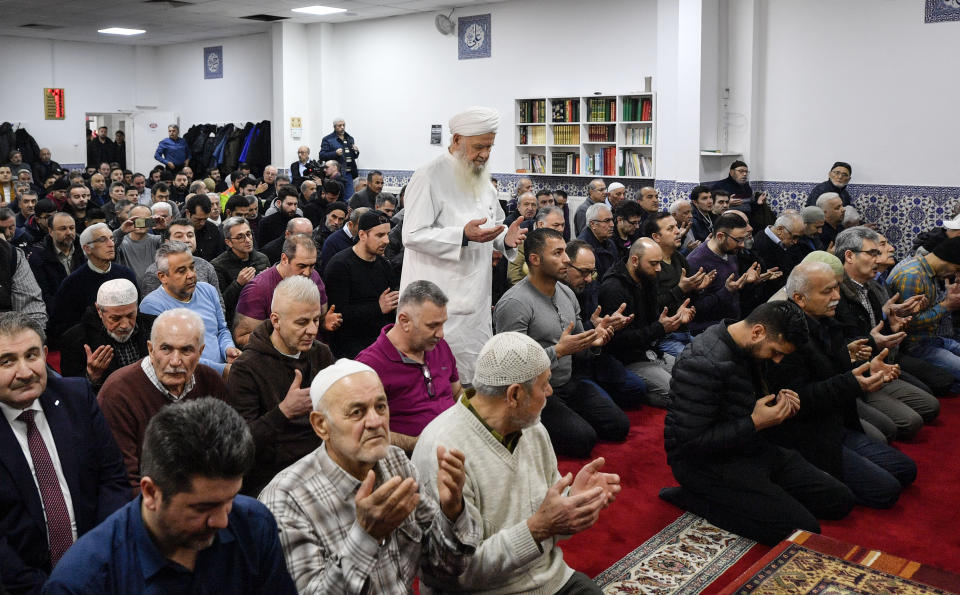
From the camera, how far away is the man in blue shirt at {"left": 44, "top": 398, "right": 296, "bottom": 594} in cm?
170

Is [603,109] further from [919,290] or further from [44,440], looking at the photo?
[44,440]

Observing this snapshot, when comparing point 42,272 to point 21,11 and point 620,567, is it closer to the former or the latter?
point 620,567

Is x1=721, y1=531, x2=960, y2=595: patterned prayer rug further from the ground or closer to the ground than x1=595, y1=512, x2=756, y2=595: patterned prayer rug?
further from the ground

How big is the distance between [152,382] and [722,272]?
442 centimetres

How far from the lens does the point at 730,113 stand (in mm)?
10211

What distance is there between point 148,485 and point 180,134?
17.0 metres

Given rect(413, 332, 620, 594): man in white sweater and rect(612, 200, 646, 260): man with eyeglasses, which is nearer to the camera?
A: rect(413, 332, 620, 594): man in white sweater

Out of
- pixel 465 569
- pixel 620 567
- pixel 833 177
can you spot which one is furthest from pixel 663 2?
pixel 465 569

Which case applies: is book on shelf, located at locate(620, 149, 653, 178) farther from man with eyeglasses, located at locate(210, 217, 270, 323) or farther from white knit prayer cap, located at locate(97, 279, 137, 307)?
white knit prayer cap, located at locate(97, 279, 137, 307)

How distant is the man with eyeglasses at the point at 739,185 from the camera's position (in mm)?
9820

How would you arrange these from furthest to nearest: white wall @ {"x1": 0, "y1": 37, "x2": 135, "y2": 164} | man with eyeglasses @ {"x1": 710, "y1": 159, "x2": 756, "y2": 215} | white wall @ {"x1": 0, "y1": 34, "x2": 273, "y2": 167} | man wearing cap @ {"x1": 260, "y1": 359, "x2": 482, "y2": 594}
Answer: white wall @ {"x1": 0, "y1": 37, "x2": 135, "y2": 164} < white wall @ {"x1": 0, "y1": 34, "x2": 273, "y2": 167} < man with eyeglasses @ {"x1": 710, "y1": 159, "x2": 756, "y2": 215} < man wearing cap @ {"x1": 260, "y1": 359, "x2": 482, "y2": 594}

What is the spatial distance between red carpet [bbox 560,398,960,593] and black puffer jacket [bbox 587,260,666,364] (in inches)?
24.9

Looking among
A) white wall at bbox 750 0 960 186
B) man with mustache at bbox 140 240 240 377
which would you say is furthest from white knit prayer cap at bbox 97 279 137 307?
white wall at bbox 750 0 960 186

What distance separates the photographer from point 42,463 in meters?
2.52
